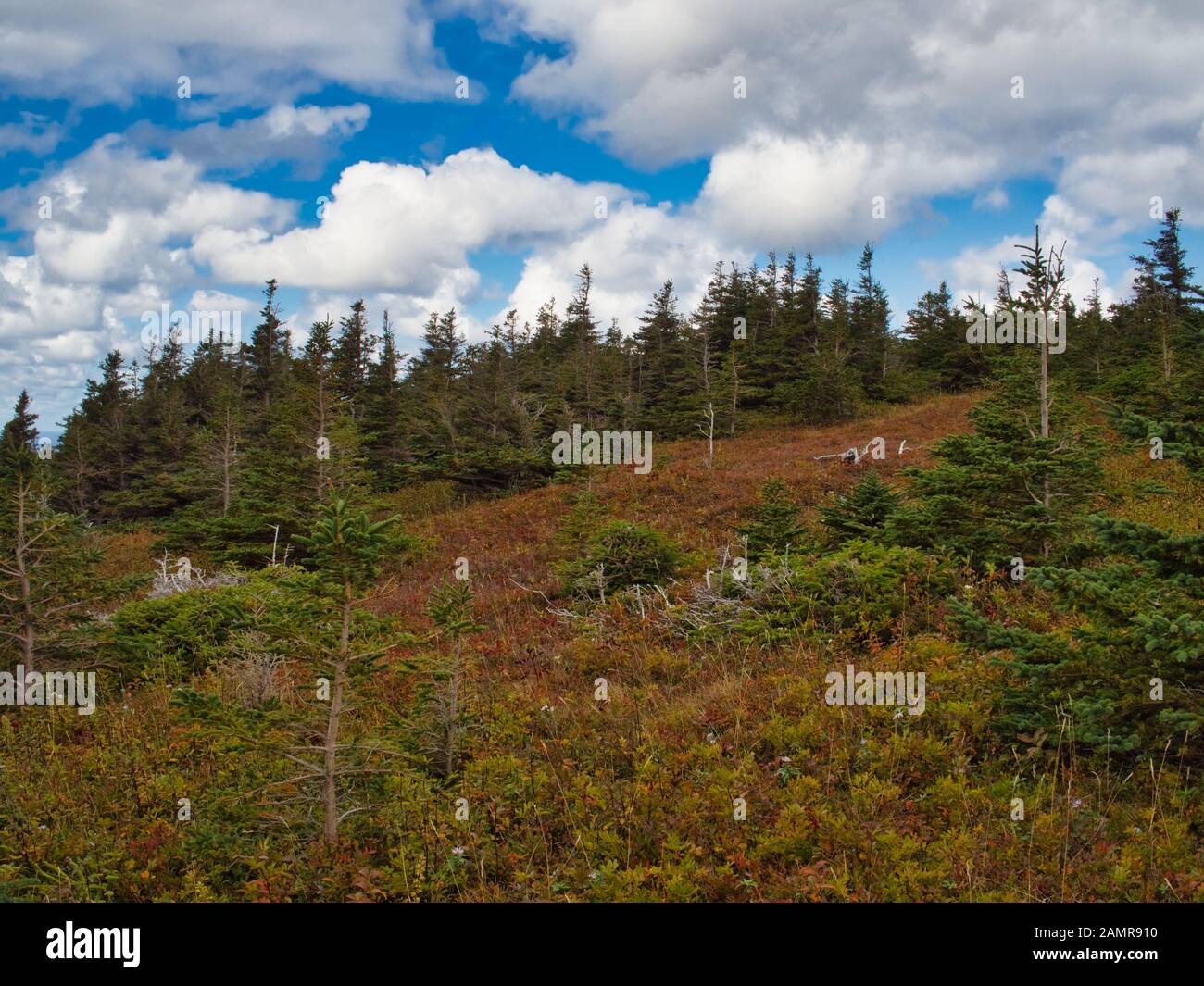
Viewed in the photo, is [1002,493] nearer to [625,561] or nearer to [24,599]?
[625,561]

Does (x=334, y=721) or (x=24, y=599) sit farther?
(x=24, y=599)

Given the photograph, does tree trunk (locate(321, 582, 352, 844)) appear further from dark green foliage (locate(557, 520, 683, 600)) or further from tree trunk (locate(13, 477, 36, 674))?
tree trunk (locate(13, 477, 36, 674))

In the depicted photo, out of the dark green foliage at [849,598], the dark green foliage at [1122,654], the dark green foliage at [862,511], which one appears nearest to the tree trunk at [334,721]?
the dark green foliage at [1122,654]

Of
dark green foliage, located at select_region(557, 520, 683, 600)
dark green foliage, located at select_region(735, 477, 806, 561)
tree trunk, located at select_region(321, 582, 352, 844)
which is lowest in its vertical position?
tree trunk, located at select_region(321, 582, 352, 844)

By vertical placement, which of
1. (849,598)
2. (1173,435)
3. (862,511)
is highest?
(1173,435)

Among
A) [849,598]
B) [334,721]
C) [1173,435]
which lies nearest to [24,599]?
[334,721]

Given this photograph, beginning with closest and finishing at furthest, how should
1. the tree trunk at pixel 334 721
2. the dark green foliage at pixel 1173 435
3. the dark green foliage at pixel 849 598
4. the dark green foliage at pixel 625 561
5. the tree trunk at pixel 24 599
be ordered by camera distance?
the dark green foliage at pixel 1173 435 < the tree trunk at pixel 334 721 < the dark green foliage at pixel 849 598 < the tree trunk at pixel 24 599 < the dark green foliage at pixel 625 561

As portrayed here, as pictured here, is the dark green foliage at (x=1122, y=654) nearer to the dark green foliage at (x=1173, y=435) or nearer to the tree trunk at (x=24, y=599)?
the dark green foliage at (x=1173, y=435)

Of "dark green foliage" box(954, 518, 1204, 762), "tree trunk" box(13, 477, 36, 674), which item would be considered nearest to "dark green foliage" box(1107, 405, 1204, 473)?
"dark green foliage" box(954, 518, 1204, 762)

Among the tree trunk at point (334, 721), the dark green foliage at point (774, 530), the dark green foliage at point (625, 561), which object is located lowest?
the tree trunk at point (334, 721)

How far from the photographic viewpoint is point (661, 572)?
1088 centimetres

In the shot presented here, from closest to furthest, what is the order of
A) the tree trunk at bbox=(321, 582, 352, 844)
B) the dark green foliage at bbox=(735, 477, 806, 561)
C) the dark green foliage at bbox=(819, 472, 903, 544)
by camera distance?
the tree trunk at bbox=(321, 582, 352, 844), the dark green foliage at bbox=(819, 472, 903, 544), the dark green foliage at bbox=(735, 477, 806, 561)
